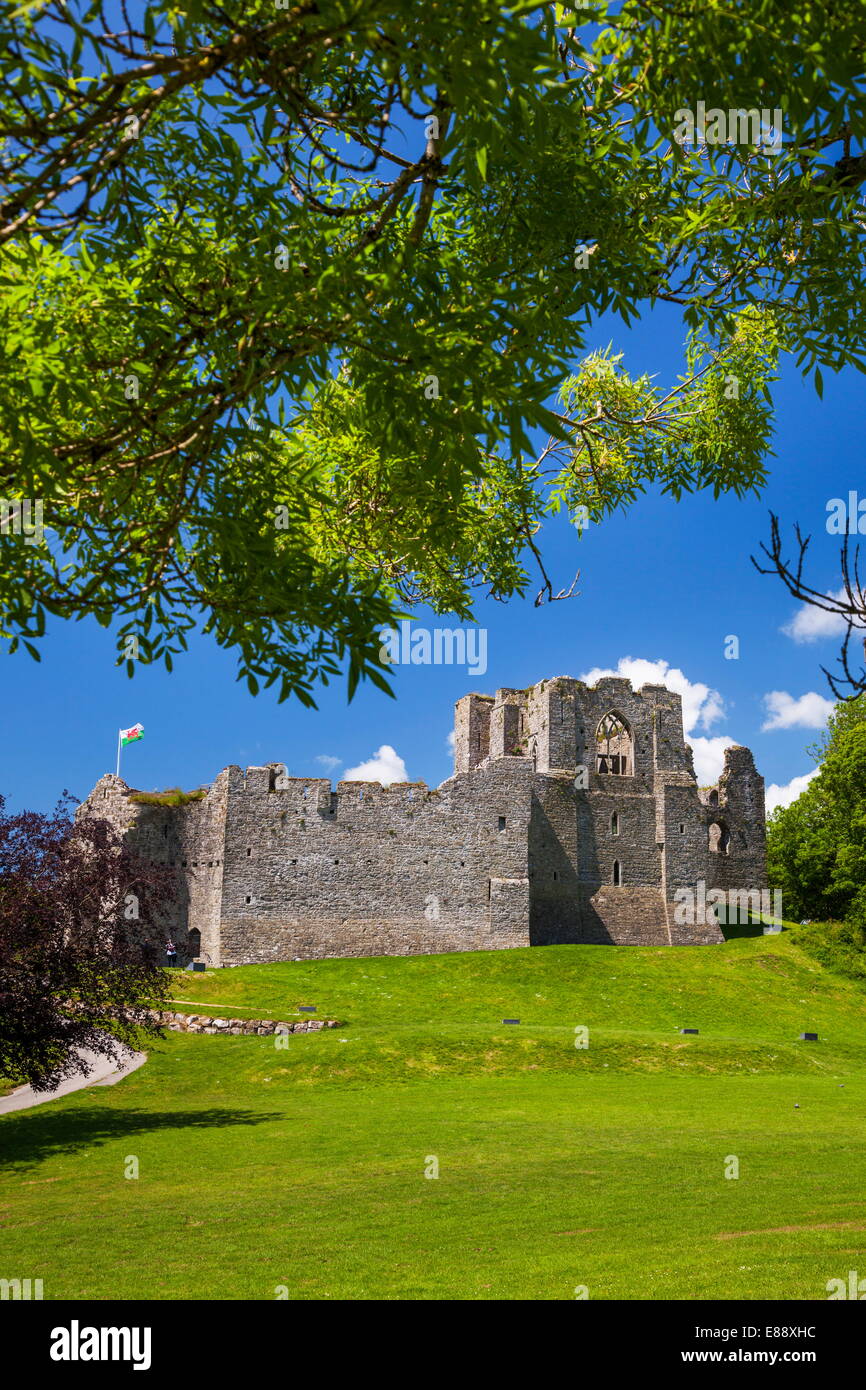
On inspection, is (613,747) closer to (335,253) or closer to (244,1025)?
(244,1025)

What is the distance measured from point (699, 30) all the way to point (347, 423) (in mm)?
4177

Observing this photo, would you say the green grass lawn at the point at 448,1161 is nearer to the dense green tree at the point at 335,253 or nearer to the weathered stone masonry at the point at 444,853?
the dense green tree at the point at 335,253

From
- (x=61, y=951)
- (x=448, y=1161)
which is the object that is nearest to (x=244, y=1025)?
(x=61, y=951)

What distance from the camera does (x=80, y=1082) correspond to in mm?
23750

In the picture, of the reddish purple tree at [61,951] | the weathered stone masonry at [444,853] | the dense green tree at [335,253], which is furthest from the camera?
the weathered stone masonry at [444,853]

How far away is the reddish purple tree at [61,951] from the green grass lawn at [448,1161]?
159 centimetres

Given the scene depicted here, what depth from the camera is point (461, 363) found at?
4.96 metres

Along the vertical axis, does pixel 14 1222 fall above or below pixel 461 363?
below

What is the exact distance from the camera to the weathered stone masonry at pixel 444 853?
153 ft

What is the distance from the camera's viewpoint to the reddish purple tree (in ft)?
56.7

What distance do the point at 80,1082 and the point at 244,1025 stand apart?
631 centimetres

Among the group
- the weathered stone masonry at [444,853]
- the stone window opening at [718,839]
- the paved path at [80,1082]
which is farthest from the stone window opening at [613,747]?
the paved path at [80,1082]
